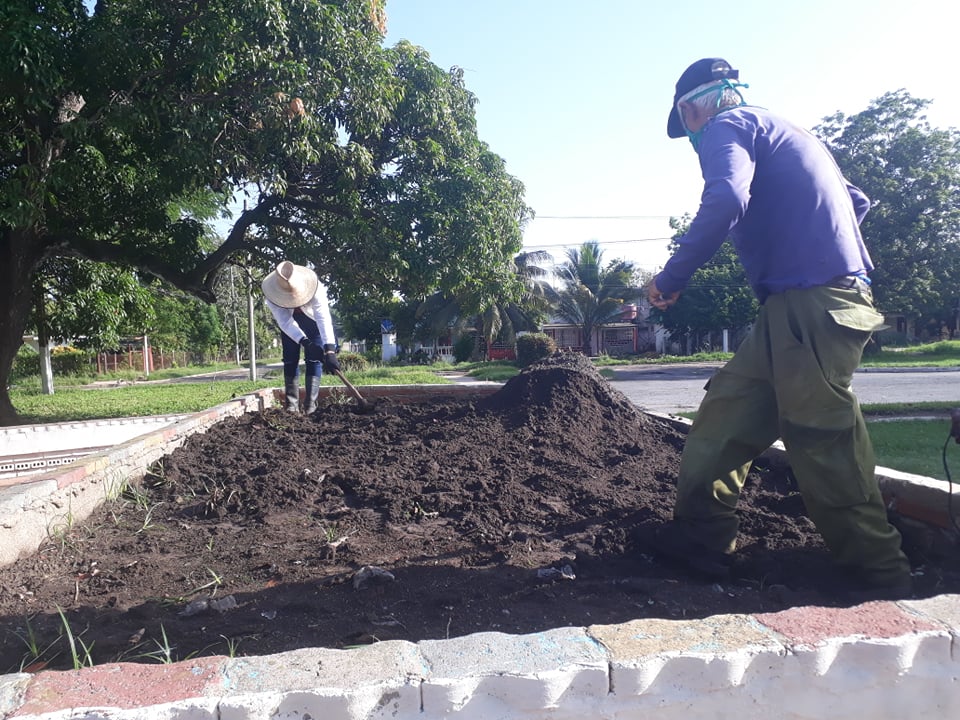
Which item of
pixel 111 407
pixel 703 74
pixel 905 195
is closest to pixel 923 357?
pixel 905 195

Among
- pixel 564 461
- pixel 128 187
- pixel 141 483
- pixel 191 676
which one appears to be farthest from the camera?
pixel 128 187

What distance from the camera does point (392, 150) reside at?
9820mm

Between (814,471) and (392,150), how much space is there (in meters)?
8.64

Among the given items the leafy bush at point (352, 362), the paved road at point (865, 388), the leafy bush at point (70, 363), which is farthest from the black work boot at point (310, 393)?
the leafy bush at point (70, 363)

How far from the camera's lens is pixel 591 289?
111 ft

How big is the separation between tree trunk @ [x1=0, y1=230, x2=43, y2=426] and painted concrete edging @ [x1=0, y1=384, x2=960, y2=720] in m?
10.1

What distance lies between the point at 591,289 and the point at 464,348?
702 cm

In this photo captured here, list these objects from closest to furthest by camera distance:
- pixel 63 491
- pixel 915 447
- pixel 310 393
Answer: pixel 63 491, pixel 915 447, pixel 310 393

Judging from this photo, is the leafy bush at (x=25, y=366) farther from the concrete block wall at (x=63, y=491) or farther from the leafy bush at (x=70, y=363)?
the concrete block wall at (x=63, y=491)

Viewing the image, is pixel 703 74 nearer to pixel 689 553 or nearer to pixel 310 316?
pixel 689 553

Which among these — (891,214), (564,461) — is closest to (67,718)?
(564,461)

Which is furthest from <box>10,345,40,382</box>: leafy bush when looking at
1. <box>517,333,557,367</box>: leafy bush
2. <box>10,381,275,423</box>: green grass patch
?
<box>517,333,557,367</box>: leafy bush

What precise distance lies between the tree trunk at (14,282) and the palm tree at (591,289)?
25496mm

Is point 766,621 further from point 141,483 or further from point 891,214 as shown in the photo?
point 891,214
